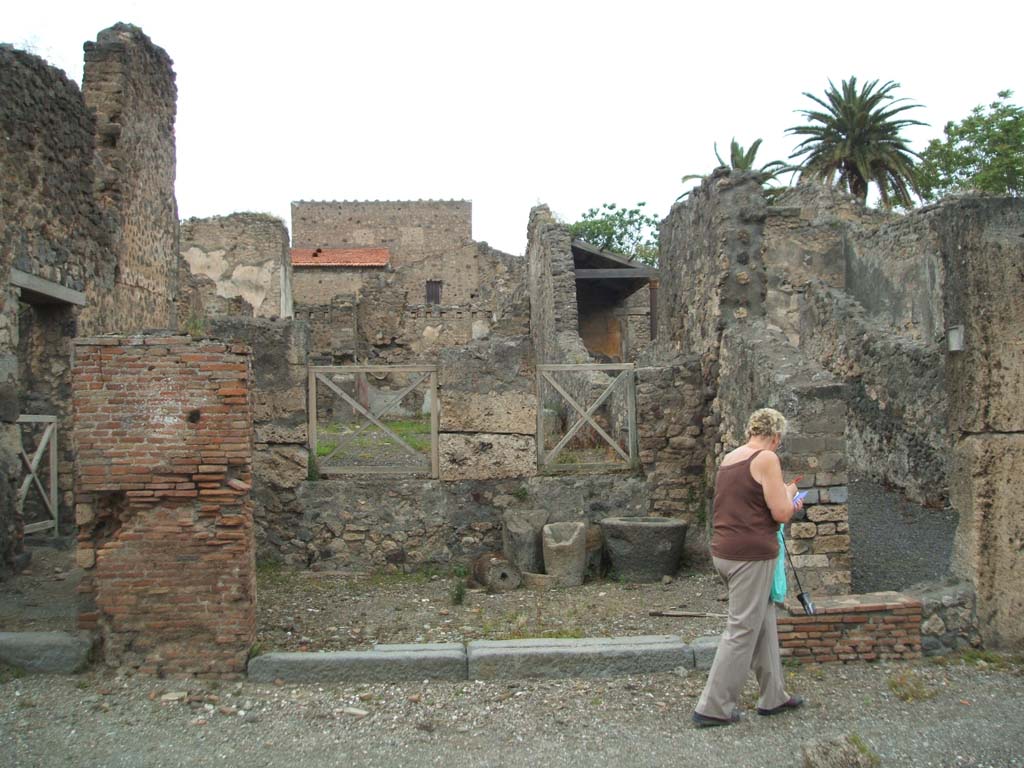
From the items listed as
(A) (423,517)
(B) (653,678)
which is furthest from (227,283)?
(B) (653,678)

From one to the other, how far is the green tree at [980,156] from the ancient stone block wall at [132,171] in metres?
22.9

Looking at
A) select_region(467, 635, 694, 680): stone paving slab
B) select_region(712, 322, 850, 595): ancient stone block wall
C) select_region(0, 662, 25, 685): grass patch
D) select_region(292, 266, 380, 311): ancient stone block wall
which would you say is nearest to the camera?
select_region(0, 662, 25, 685): grass patch

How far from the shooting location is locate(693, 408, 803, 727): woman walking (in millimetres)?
4656

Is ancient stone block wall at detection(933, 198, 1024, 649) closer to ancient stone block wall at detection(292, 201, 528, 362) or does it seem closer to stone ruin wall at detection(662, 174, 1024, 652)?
stone ruin wall at detection(662, 174, 1024, 652)

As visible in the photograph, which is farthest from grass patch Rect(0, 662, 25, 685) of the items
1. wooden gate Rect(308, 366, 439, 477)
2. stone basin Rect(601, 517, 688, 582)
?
stone basin Rect(601, 517, 688, 582)

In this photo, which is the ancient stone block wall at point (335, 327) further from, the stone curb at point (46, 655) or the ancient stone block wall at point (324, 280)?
the stone curb at point (46, 655)

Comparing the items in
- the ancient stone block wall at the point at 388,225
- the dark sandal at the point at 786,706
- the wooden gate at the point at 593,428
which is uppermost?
the ancient stone block wall at the point at 388,225

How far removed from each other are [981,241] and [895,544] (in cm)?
366

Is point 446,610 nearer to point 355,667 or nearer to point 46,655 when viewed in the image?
point 355,667

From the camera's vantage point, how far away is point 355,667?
552cm

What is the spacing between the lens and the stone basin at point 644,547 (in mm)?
8156

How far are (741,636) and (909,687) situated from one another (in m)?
1.37

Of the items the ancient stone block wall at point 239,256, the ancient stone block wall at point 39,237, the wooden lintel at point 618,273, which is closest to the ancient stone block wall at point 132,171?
the ancient stone block wall at point 39,237

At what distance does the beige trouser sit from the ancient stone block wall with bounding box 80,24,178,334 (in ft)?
25.9
